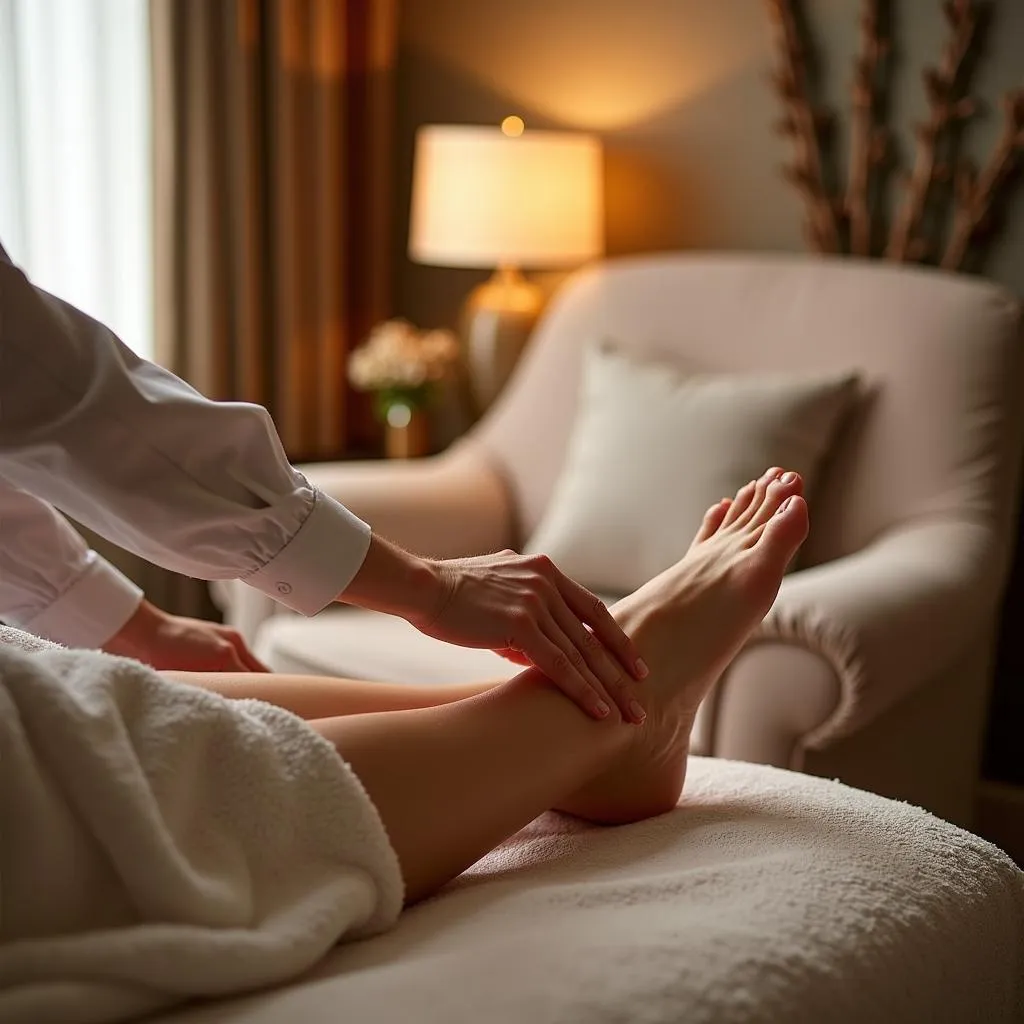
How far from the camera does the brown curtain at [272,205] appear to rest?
9.81ft

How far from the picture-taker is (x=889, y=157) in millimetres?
2689

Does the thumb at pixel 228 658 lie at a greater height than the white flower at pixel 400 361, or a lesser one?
lesser

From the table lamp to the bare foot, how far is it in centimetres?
147

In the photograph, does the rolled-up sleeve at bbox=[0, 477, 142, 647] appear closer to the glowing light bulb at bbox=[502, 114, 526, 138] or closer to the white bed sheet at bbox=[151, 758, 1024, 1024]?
the white bed sheet at bbox=[151, 758, 1024, 1024]

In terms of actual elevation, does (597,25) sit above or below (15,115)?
above

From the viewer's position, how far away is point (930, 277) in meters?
2.34

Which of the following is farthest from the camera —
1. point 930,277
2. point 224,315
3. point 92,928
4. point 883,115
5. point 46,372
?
point 224,315

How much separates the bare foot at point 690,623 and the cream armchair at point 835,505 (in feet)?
0.91

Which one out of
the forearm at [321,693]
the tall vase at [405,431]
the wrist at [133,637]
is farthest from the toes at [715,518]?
the tall vase at [405,431]

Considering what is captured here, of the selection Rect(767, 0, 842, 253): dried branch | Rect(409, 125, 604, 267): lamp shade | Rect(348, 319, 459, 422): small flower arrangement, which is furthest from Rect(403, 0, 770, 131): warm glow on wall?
Rect(348, 319, 459, 422): small flower arrangement

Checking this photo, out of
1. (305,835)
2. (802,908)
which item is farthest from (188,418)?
(802,908)

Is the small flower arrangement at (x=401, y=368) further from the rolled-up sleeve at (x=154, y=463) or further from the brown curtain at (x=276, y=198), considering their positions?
the rolled-up sleeve at (x=154, y=463)

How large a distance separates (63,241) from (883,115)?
1.62 m

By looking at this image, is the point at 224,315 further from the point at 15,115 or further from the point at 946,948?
the point at 946,948
